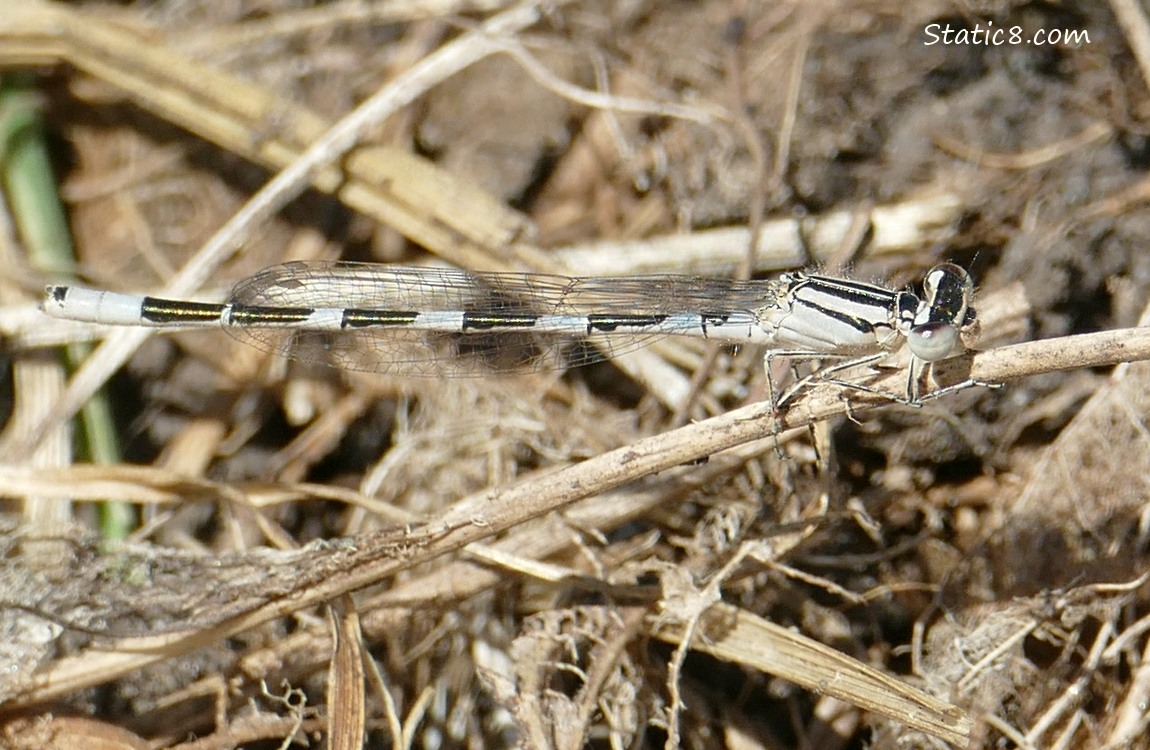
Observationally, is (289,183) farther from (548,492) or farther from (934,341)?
(934,341)

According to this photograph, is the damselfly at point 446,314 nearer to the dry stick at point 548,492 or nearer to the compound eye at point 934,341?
the compound eye at point 934,341

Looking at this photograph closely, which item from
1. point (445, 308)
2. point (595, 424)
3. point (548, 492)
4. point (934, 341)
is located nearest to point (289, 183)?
point (445, 308)

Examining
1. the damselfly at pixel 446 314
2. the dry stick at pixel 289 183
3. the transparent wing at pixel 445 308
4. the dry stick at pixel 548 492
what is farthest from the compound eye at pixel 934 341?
the dry stick at pixel 289 183

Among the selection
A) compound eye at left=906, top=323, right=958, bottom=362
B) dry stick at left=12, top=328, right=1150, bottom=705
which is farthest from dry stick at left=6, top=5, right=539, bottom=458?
compound eye at left=906, top=323, right=958, bottom=362

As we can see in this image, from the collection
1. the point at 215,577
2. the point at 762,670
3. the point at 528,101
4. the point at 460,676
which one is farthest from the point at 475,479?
the point at 528,101

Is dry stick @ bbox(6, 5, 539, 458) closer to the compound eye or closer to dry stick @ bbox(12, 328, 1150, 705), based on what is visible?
dry stick @ bbox(12, 328, 1150, 705)
